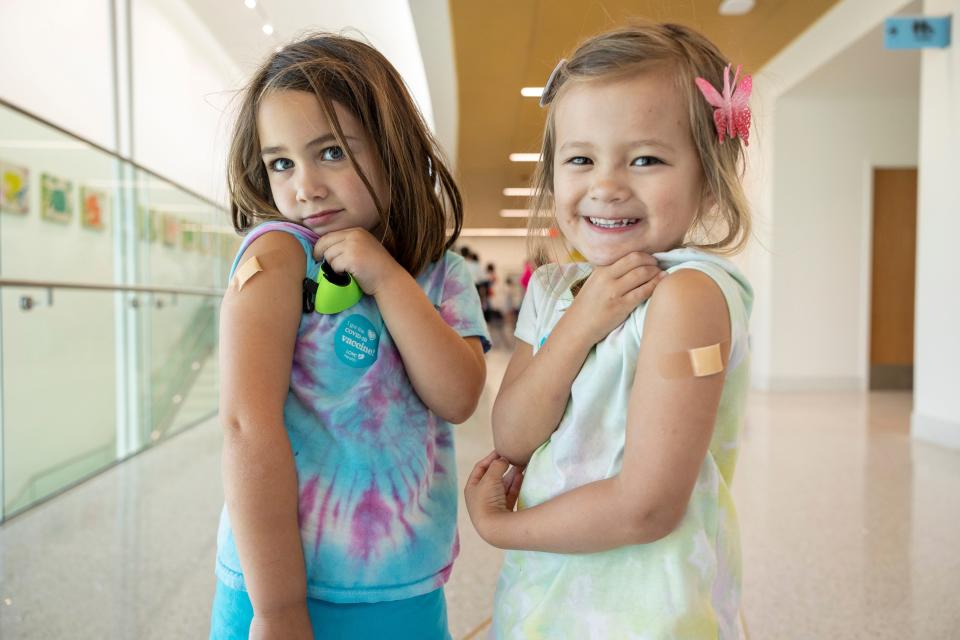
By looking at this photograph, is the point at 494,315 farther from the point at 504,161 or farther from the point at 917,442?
the point at 917,442

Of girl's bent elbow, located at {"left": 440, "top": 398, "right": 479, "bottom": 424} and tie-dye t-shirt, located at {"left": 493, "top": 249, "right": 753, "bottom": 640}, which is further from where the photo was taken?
girl's bent elbow, located at {"left": 440, "top": 398, "right": 479, "bottom": 424}

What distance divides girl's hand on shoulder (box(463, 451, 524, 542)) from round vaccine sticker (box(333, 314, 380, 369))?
0.60ft

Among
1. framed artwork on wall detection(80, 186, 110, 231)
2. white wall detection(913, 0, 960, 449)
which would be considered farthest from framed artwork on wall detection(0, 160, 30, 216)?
white wall detection(913, 0, 960, 449)

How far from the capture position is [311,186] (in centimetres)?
79

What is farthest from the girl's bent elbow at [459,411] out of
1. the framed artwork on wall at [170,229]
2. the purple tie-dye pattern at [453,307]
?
the framed artwork on wall at [170,229]

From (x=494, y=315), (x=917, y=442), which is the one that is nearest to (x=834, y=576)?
(x=917, y=442)

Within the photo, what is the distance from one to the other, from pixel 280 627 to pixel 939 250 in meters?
4.90

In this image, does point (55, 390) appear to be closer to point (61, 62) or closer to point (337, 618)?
point (61, 62)

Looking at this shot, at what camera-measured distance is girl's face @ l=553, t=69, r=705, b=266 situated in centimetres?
73

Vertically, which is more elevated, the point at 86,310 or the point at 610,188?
the point at 610,188

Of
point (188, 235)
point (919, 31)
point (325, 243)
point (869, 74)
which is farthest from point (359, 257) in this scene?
point (869, 74)

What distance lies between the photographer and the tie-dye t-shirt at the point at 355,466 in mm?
752

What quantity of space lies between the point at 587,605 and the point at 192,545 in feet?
6.78

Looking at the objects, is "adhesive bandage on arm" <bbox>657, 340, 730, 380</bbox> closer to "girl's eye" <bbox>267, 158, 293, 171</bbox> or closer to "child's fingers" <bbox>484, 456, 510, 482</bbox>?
"child's fingers" <bbox>484, 456, 510, 482</bbox>
